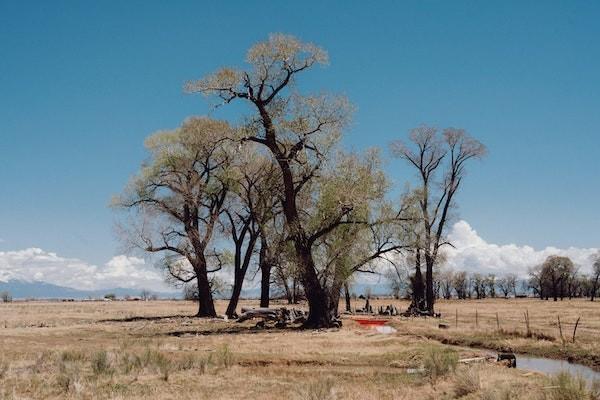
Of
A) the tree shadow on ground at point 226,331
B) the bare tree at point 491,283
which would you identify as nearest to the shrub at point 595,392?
the tree shadow on ground at point 226,331

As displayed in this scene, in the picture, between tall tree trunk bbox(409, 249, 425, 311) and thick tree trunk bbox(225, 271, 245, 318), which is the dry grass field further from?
tall tree trunk bbox(409, 249, 425, 311)

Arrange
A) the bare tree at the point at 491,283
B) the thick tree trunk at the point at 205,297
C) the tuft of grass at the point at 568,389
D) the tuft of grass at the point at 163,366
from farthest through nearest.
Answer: the bare tree at the point at 491,283, the thick tree trunk at the point at 205,297, the tuft of grass at the point at 163,366, the tuft of grass at the point at 568,389

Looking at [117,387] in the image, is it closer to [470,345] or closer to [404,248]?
[470,345]

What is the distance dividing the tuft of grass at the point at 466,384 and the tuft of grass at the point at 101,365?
29.1 ft

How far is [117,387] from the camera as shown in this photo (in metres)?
14.0

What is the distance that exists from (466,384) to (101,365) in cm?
974

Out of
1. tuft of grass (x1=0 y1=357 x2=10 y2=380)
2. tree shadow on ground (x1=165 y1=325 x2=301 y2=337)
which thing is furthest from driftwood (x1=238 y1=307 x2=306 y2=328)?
tuft of grass (x1=0 y1=357 x2=10 y2=380)

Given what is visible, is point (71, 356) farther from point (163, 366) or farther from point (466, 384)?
point (466, 384)

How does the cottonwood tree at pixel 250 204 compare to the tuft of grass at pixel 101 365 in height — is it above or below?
above

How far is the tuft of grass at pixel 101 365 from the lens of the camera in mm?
15922

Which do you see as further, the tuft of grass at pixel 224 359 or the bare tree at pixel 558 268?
the bare tree at pixel 558 268

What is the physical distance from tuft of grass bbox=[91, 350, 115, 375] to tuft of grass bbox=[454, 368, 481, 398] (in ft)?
29.1

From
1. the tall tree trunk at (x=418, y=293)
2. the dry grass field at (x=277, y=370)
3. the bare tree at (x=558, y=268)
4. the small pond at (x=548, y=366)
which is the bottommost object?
the small pond at (x=548, y=366)

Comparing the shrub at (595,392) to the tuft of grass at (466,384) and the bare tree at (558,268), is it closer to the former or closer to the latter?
the tuft of grass at (466,384)
